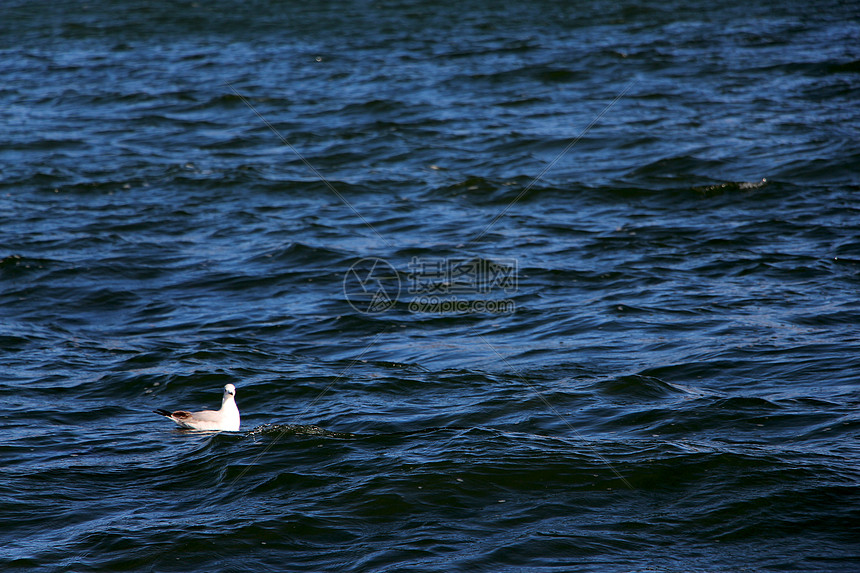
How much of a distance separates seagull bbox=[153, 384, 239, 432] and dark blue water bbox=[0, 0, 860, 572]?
0.31 feet

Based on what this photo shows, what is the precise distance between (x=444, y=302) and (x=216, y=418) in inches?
148

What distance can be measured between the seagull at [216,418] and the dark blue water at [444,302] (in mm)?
95

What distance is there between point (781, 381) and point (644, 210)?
5.34m

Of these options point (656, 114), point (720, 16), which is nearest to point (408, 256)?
point (656, 114)

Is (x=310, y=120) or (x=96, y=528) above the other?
(x=310, y=120)

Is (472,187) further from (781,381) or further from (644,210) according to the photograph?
(781,381)

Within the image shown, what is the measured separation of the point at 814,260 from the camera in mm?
10688

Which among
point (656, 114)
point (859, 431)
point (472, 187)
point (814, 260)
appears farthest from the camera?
point (656, 114)

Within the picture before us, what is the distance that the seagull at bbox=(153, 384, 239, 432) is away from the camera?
7426 mm

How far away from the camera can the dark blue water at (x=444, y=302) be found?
20.1 ft

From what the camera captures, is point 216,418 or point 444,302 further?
point 444,302

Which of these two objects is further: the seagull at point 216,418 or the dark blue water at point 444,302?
the seagull at point 216,418

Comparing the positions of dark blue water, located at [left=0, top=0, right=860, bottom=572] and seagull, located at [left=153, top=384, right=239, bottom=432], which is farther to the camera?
seagull, located at [left=153, top=384, right=239, bottom=432]

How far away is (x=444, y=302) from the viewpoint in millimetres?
10562
